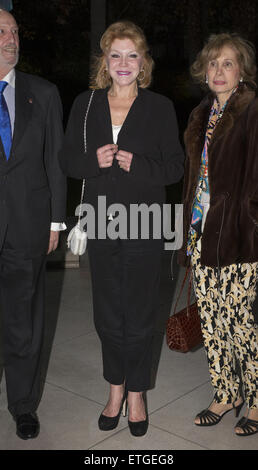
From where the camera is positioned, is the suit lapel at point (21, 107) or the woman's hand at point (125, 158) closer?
the woman's hand at point (125, 158)

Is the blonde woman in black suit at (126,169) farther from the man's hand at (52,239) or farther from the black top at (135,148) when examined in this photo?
the man's hand at (52,239)

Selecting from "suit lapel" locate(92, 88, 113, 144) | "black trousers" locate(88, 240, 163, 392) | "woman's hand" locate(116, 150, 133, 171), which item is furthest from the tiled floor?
"suit lapel" locate(92, 88, 113, 144)

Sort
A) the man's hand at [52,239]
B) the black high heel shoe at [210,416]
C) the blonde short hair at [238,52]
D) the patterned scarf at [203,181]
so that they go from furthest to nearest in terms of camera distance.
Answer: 1. the black high heel shoe at [210,416]
2. the man's hand at [52,239]
3. the patterned scarf at [203,181]
4. the blonde short hair at [238,52]

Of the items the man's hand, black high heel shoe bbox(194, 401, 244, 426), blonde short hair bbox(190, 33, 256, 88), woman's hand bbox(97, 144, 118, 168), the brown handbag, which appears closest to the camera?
woman's hand bbox(97, 144, 118, 168)

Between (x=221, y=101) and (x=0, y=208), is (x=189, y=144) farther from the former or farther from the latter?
(x=0, y=208)

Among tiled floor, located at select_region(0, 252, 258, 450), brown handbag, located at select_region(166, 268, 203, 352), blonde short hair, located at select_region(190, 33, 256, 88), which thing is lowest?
tiled floor, located at select_region(0, 252, 258, 450)

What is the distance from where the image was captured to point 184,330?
3.77m

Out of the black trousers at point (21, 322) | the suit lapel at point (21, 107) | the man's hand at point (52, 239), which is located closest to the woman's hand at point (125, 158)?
the suit lapel at point (21, 107)

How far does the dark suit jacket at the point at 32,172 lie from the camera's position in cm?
326

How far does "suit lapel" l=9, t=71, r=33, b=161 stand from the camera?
3.23m

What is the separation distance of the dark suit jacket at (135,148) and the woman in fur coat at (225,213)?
0.62ft

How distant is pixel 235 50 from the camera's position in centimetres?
319

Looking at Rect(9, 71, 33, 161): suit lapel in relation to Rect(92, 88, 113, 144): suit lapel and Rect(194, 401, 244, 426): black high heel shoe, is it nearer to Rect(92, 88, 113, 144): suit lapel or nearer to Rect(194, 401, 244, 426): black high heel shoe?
Rect(92, 88, 113, 144): suit lapel
